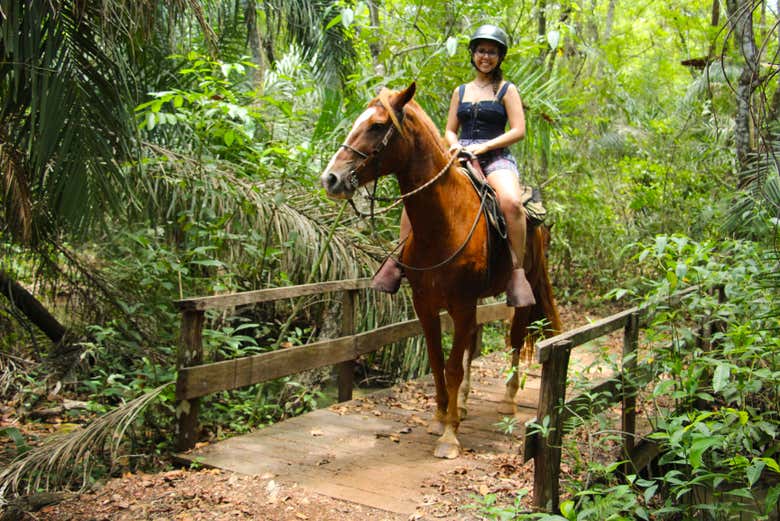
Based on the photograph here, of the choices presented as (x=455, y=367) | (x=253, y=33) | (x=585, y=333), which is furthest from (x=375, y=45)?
(x=585, y=333)

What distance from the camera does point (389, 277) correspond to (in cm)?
513

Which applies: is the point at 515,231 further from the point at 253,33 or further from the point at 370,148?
the point at 253,33

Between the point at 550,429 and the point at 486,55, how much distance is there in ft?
9.74

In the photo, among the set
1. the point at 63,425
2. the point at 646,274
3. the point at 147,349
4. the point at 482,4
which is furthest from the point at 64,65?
the point at 646,274

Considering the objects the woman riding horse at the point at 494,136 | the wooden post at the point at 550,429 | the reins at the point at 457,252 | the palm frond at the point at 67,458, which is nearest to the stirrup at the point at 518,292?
the woman riding horse at the point at 494,136

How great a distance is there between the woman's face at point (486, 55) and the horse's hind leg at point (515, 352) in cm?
222

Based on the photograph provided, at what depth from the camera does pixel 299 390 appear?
6977 mm

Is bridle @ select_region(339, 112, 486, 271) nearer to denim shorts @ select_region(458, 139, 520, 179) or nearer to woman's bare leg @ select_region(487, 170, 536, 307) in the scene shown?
woman's bare leg @ select_region(487, 170, 536, 307)

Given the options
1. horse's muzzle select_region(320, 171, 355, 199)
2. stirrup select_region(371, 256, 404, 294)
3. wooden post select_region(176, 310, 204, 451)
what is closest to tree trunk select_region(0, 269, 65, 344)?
wooden post select_region(176, 310, 204, 451)

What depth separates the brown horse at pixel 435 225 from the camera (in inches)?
169

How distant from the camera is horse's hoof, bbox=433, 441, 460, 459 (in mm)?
4844

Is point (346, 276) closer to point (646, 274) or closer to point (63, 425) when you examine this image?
point (63, 425)

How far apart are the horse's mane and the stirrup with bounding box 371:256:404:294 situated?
969mm

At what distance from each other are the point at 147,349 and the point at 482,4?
5290 mm
